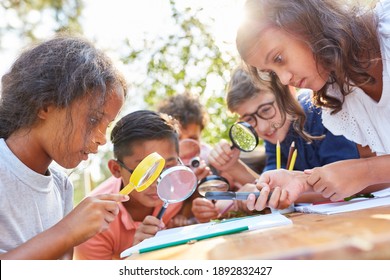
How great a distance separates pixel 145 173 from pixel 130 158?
0.73 meters

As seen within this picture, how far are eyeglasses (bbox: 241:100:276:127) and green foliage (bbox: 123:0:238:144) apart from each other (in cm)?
86

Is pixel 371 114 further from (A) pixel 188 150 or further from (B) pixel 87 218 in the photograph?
(A) pixel 188 150

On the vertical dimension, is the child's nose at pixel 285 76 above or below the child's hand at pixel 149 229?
above

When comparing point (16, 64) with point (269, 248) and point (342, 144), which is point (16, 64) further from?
point (342, 144)

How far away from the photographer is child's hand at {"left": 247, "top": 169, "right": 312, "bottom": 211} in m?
1.38

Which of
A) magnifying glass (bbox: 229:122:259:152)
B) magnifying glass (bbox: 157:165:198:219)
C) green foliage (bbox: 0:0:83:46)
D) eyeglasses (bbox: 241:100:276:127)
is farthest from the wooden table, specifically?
green foliage (bbox: 0:0:83:46)

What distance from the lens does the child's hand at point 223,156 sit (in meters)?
2.43

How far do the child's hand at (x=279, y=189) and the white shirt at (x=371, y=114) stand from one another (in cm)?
50

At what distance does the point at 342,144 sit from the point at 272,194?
1052 mm

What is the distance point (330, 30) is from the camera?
A: 65.7 inches

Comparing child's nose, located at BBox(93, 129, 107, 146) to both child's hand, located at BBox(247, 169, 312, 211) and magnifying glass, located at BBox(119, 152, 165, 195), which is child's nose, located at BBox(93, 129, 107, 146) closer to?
magnifying glass, located at BBox(119, 152, 165, 195)

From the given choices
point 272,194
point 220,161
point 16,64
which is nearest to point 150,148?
point 220,161

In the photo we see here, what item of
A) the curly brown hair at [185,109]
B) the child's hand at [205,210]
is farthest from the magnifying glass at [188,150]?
the child's hand at [205,210]

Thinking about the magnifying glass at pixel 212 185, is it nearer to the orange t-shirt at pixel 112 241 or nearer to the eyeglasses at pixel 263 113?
the orange t-shirt at pixel 112 241
